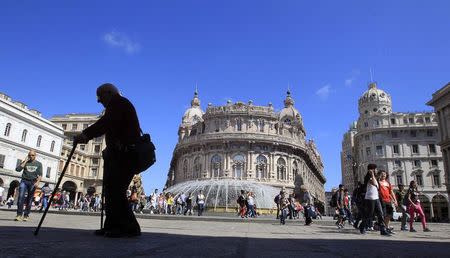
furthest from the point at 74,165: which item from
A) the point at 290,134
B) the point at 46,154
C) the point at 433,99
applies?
the point at 433,99

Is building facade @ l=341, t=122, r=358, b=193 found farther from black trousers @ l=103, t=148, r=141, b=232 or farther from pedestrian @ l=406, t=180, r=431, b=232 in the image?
black trousers @ l=103, t=148, r=141, b=232

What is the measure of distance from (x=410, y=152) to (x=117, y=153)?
61.7m

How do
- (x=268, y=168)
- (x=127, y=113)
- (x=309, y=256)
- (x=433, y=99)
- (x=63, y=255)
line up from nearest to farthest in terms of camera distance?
(x=63, y=255) < (x=309, y=256) < (x=127, y=113) < (x=433, y=99) < (x=268, y=168)

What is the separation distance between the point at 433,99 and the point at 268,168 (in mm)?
23829

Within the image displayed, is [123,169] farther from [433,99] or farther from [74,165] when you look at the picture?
[74,165]

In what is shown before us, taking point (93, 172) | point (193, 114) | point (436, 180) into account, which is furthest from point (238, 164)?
point (436, 180)

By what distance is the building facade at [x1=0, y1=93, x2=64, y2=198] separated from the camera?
3628cm

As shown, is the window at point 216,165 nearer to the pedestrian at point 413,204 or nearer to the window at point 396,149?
the window at point 396,149

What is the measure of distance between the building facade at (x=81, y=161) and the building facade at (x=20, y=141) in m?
6.95

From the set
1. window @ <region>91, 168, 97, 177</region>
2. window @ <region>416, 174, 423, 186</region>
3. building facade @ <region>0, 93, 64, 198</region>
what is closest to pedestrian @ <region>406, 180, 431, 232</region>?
building facade @ <region>0, 93, 64, 198</region>

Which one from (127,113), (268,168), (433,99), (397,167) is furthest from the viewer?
(397,167)

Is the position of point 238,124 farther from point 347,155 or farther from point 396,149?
point 347,155

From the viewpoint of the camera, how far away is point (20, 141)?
3862cm

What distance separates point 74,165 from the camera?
57.0 metres
